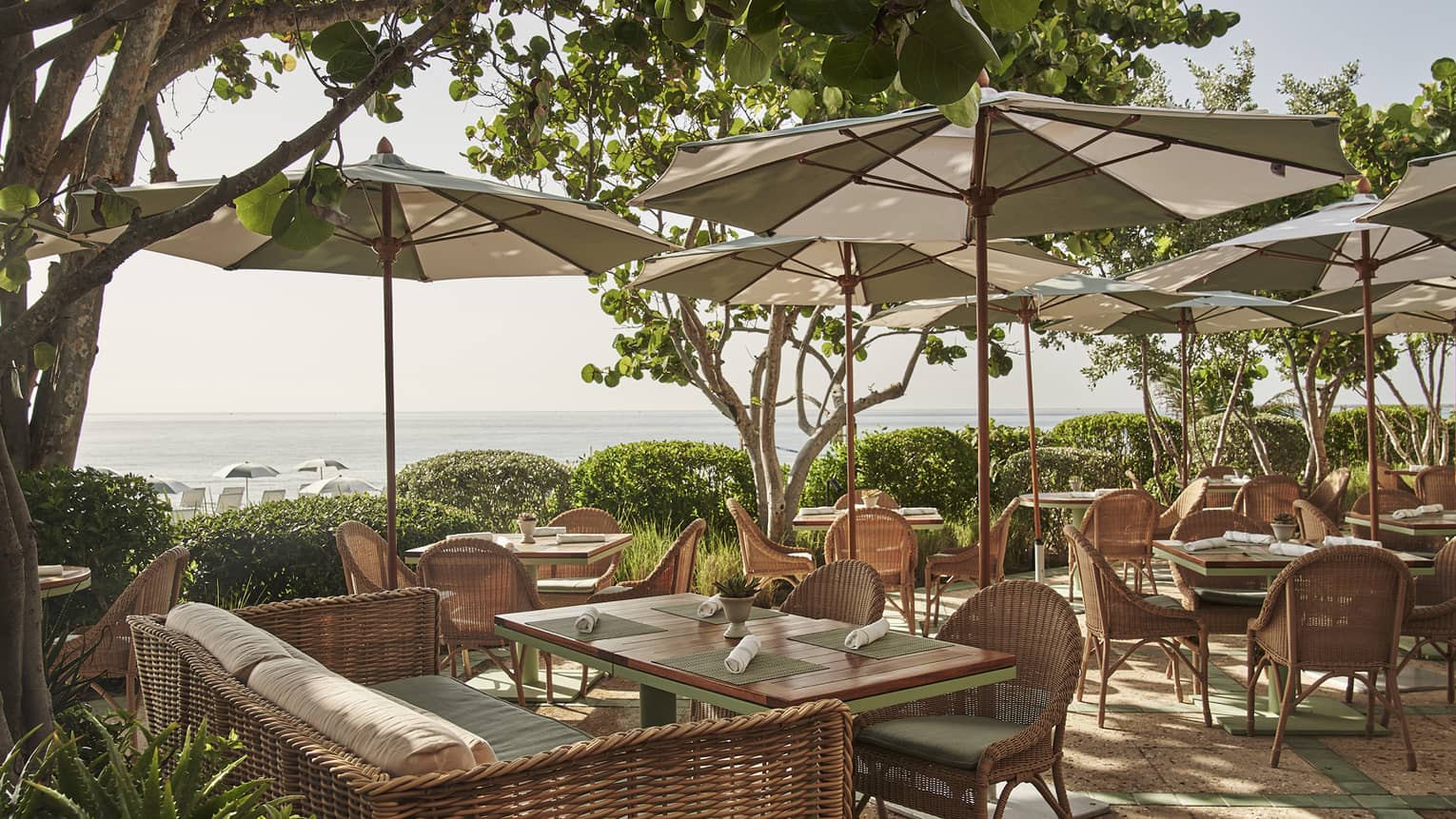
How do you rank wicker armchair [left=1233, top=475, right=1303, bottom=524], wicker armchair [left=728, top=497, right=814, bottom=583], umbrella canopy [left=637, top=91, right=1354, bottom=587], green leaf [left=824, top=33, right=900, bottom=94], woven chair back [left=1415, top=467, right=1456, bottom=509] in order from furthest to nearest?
woven chair back [left=1415, top=467, right=1456, bottom=509], wicker armchair [left=1233, top=475, right=1303, bottom=524], wicker armchair [left=728, top=497, right=814, bottom=583], umbrella canopy [left=637, top=91, right=1354, bottom=587], green leaf [left=824, top=33, right=900, bottom=94]

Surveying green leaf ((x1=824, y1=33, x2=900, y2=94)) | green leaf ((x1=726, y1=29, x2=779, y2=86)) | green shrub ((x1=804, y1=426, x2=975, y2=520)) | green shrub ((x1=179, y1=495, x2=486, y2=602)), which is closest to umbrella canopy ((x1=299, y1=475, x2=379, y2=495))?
green shrub ((x1=804, y1=426, x2=975, y2=520))

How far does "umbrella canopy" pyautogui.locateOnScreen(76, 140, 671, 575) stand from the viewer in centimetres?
471

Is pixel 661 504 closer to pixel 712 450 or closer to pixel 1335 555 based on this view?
pixel 712 450

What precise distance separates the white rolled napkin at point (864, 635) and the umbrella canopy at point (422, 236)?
2301 millimetres

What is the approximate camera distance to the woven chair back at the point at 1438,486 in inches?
363

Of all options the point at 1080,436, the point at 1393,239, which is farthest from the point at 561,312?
the point at 1393,239

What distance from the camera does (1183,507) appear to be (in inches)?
336

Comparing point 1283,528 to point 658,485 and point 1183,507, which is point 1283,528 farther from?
point 658,485

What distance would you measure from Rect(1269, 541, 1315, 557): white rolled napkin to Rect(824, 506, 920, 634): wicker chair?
85.1 inches

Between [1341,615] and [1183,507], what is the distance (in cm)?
413

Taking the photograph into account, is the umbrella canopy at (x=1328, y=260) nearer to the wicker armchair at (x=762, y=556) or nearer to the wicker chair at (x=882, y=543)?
the wicker chair at (x=882, y=543)

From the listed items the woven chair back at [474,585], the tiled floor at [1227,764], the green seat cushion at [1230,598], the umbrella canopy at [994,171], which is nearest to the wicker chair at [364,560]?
the woven chair back at [474,585]

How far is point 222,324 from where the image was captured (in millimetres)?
79812

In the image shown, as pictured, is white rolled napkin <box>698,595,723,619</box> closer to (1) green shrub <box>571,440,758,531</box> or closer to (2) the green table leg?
(2) the green table leg
